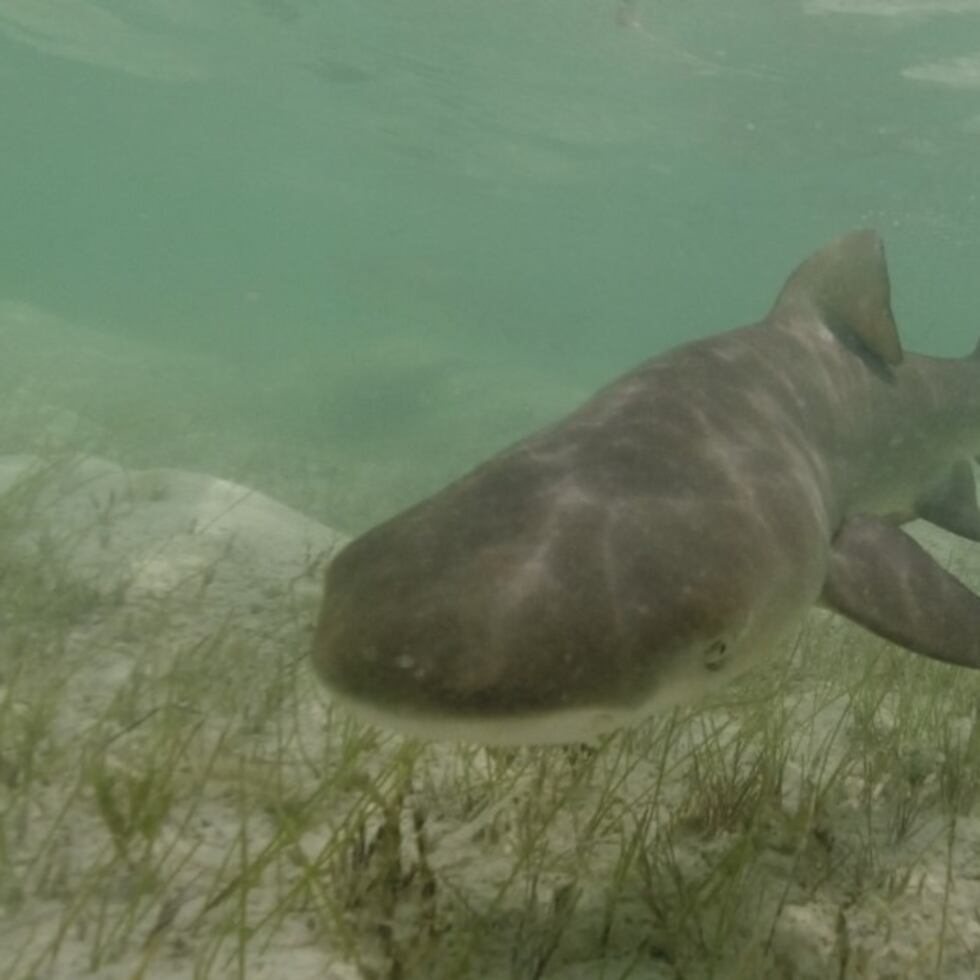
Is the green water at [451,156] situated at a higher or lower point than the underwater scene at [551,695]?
lower

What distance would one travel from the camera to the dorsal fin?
16.9 ft

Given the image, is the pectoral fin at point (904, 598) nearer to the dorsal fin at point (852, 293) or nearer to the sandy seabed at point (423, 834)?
the sandy seabed at point (423, 834)

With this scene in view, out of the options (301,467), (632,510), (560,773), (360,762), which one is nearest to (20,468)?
(360,762)

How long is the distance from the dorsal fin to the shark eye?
3.19 m

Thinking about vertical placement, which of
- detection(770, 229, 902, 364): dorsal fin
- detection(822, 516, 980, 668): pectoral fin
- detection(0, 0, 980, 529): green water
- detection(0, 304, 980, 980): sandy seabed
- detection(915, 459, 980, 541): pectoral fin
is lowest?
detection(0, 0, 980, 529): green water

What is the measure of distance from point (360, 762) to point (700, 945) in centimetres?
139

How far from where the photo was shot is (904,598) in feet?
11.2

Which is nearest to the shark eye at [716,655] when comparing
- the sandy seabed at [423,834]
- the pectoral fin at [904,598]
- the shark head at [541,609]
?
the shark head at [541,609]

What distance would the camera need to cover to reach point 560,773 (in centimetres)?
326

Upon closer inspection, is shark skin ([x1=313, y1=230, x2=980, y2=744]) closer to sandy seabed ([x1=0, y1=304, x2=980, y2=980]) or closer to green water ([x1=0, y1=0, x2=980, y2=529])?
sandy seabed ([x1=0, y1=304, x2=980, y2=980])

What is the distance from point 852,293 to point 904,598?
235 cm

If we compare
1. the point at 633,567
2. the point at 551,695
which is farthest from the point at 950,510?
the point at 551,695

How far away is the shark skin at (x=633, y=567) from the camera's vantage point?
1.95 metres

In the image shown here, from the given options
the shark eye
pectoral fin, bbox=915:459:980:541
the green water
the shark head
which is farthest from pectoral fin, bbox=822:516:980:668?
the green water
